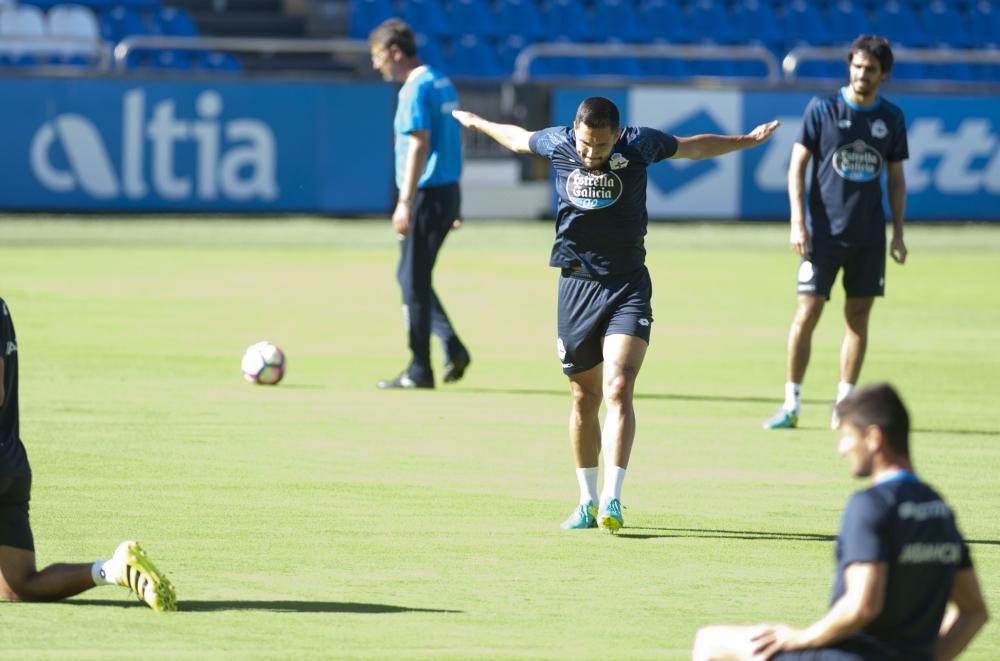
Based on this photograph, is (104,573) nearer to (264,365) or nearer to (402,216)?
(402,216)

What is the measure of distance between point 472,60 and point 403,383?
17539mm

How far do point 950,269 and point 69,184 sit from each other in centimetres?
1254

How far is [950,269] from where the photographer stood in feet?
75.4

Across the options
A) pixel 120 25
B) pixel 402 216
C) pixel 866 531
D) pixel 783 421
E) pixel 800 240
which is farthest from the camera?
pixel 120 25

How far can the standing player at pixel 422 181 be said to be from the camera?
13.6m

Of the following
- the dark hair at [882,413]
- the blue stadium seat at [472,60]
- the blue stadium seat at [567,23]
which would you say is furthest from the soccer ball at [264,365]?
the blue stadium seat at [567,23]

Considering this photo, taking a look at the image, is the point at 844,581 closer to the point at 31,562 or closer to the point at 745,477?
the point at 31,562

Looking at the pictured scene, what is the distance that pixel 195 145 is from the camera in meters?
26.1

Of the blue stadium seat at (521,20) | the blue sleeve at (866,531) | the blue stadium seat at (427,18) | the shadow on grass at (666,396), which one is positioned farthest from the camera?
the blue stadium seat at (521,20)

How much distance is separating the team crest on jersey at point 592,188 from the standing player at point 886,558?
13.6 ft

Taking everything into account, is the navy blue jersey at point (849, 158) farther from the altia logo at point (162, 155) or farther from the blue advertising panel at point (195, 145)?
the altia logo at point (162, 155)

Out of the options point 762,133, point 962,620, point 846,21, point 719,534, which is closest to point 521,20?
point 846,21

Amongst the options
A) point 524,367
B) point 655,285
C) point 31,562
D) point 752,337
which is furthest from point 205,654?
point 655,285

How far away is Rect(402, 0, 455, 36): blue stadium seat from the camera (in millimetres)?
31812
